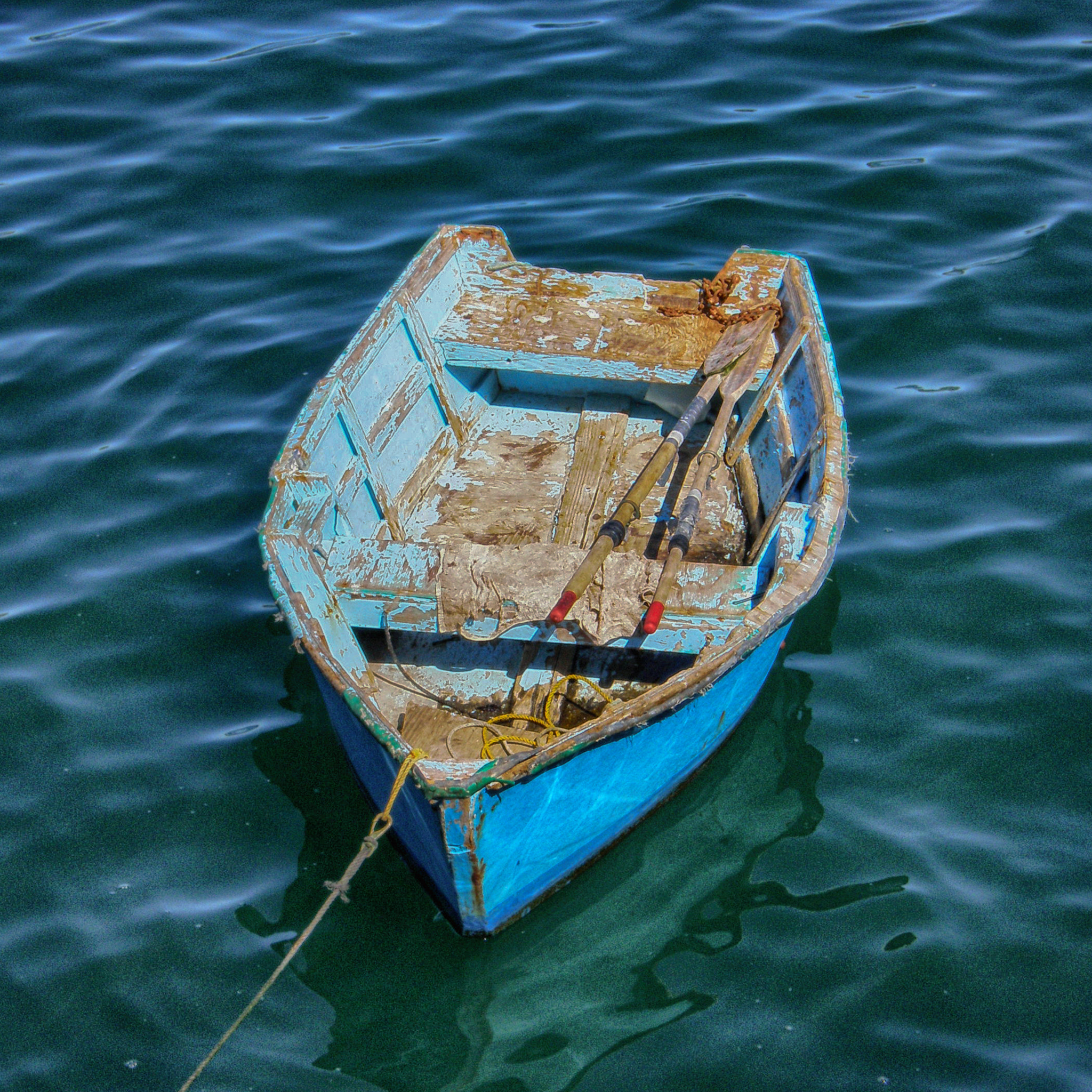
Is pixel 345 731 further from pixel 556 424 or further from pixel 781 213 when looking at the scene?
pixel 781 213

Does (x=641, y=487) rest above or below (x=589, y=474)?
above

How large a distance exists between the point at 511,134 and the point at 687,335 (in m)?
4.19

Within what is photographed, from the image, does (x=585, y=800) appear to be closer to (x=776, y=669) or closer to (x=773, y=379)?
(x=776, y=669)

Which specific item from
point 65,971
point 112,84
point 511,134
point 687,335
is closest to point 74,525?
point 65,971

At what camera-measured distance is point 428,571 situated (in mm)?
4203

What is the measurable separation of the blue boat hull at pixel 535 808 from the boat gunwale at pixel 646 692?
70mm

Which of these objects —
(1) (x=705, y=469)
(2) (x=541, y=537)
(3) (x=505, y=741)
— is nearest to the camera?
(3) (x=505, y=741)

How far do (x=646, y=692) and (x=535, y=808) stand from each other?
1.95ft

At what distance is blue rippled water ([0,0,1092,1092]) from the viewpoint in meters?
3.75

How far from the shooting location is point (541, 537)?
206 inches

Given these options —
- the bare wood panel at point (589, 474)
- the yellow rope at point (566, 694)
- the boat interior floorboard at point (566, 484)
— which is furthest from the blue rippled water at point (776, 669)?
the bare wood panel at point (589, 474)

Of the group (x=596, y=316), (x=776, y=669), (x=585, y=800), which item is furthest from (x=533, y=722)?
(x=596, y=316)

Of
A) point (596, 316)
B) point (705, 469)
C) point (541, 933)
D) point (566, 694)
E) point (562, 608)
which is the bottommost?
point (541, 933)

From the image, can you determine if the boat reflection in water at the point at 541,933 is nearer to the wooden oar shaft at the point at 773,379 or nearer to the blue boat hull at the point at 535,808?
the blue boat hull at the point at 535,808
